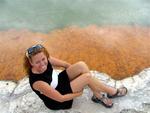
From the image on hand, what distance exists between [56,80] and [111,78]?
Answer: 0.86 m

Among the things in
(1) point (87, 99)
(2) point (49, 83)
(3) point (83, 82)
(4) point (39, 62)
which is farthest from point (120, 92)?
(4) point (39, 62)

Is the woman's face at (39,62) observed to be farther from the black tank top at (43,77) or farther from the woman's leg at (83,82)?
the woman's leg at (83,82)

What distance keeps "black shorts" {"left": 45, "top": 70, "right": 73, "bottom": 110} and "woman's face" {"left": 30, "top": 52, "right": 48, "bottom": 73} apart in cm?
28

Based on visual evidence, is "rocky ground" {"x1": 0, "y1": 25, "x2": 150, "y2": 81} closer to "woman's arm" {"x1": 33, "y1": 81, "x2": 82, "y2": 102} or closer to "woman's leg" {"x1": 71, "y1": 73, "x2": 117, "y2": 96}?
"woman's leg" {"x1": 71, "y1": 73, "x2": 117, "y2": 96}

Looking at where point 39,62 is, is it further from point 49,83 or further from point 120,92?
point 120,92

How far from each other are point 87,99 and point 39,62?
0.76m

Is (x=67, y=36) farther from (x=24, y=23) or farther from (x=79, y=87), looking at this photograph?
(x=79, y=87)

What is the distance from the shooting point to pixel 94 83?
3285 mm

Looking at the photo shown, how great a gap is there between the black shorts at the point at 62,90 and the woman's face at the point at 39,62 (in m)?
0.28

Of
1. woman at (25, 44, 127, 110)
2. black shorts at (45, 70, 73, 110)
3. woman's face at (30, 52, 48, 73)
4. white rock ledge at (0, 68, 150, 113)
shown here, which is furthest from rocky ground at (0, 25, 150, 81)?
woman's face at (30, 52, 48, 73)

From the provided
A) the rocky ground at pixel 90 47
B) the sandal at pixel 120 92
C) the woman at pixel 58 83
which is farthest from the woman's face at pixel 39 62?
the rocky ground at pixel 90 47

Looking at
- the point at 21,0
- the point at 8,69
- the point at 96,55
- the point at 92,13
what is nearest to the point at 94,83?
the point at 96,55

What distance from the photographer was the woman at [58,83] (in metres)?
3.02

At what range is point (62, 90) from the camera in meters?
3.24
